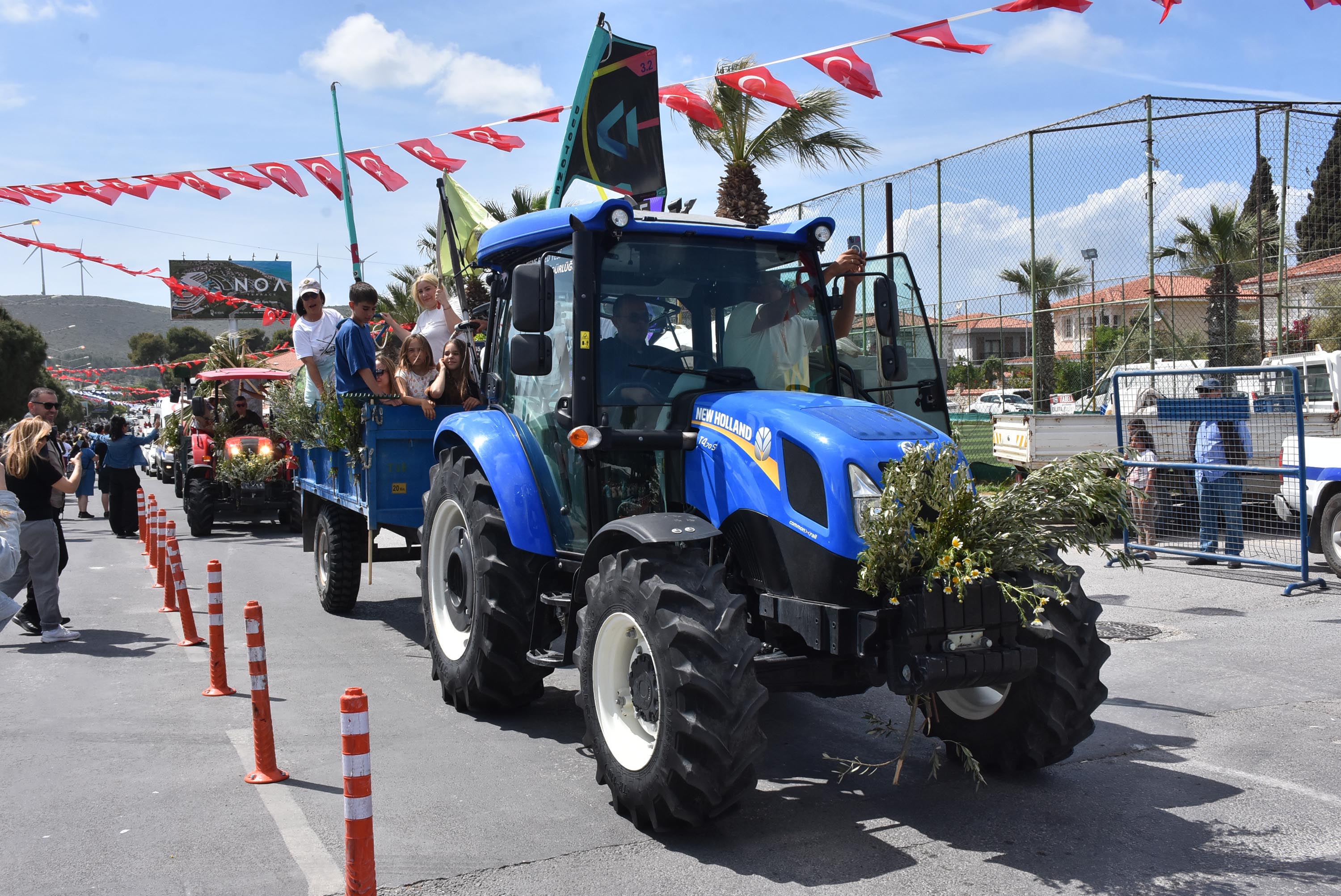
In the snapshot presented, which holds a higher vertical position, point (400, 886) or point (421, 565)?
point (421, 565)

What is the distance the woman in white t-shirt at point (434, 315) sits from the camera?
8922mm

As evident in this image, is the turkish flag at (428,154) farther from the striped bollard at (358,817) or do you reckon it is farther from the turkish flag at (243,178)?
the striped bollard at (358,817)

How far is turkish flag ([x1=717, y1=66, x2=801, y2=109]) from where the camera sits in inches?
401

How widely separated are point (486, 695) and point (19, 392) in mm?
53016

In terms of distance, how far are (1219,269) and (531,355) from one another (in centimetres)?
1369

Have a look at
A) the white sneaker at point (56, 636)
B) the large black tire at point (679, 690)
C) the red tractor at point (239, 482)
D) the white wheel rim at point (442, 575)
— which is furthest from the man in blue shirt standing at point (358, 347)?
the red tractor at point (239, 482)

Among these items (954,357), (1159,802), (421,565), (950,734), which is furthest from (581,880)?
(954,357)

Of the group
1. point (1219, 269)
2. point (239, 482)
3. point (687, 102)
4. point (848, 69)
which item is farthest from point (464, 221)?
point (1219, 269)

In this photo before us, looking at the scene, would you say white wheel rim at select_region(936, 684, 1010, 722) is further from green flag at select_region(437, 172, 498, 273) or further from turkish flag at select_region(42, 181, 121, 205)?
turkish flag at select_region(42, 181, 121, 205)

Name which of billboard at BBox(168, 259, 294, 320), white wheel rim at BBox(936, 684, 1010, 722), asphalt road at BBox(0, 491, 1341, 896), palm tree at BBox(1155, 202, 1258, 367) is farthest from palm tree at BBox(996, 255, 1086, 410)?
billboard at BBox(168, 259, 294, 320)

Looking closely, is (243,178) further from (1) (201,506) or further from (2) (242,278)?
(2) (242,278)

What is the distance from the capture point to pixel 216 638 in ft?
22.8

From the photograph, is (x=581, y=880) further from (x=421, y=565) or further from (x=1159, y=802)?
(x=421, y=565)

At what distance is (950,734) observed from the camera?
5.27m
